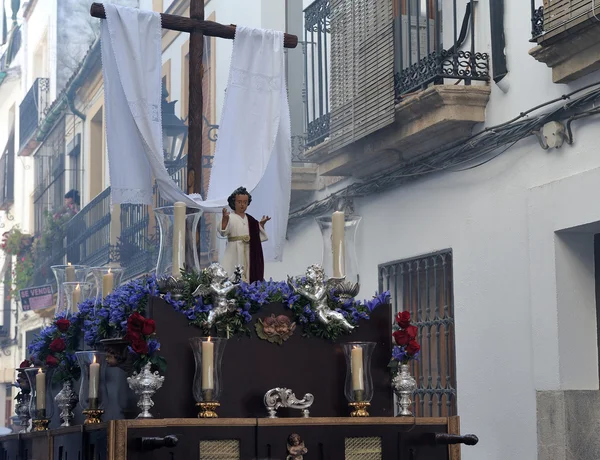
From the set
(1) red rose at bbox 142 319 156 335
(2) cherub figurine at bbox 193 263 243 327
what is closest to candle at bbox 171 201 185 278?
(2) cherub figurine at bbox 193 263 243 327

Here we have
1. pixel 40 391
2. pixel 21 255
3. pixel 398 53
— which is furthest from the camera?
pixel 21 255

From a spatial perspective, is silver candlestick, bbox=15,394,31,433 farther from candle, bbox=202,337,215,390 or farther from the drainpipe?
the drainpipe

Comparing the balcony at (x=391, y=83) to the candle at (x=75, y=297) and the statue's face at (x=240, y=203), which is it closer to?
the statue's face at (x=240, y=203)

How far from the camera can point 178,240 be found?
5.89m

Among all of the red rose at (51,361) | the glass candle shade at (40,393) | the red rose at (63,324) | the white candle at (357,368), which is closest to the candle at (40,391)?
the glass candle shade at (40,393)

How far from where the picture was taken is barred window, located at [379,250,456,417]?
9.04m

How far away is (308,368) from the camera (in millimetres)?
5918

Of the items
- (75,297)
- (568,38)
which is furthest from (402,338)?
(568,38)

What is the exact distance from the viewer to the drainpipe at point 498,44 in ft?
27.4

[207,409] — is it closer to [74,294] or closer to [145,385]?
[145,385]

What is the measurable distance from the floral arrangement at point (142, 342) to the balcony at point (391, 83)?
364 cm

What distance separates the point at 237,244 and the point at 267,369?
0.86m

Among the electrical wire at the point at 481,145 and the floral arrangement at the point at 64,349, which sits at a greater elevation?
the electrical wire at the point at 481,145

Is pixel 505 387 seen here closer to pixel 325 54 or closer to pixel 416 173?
pixel 416 173
